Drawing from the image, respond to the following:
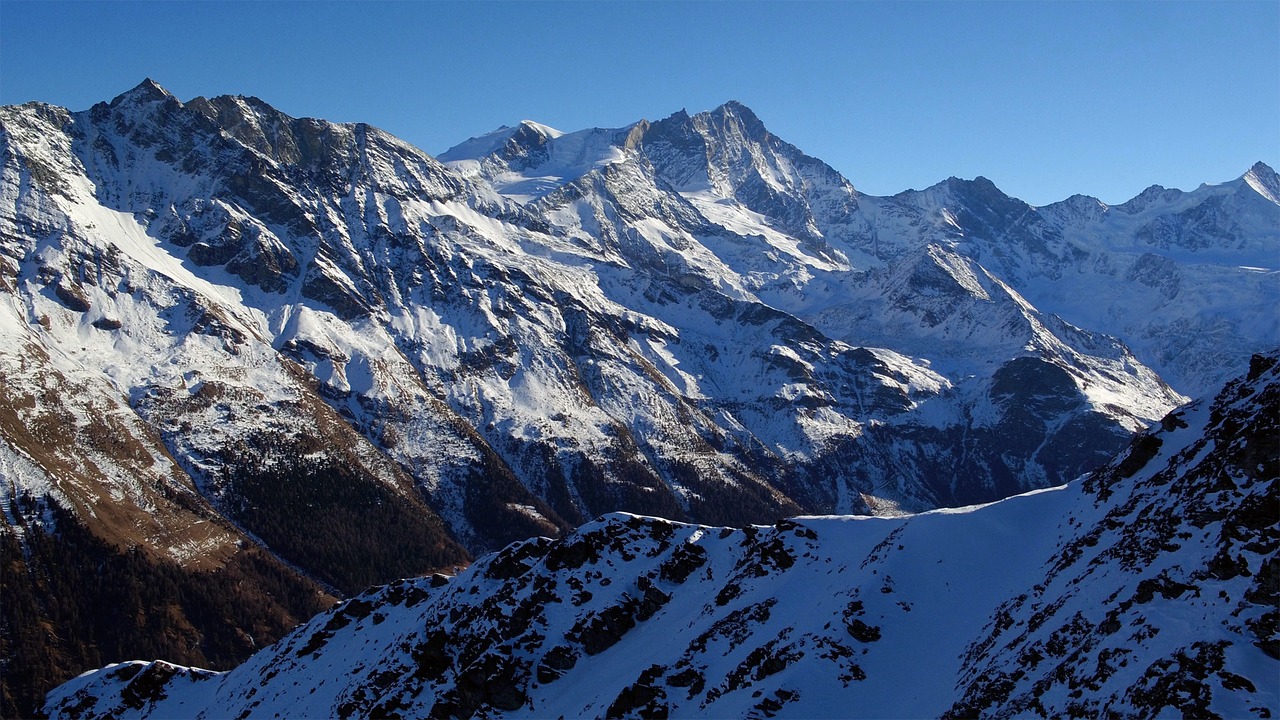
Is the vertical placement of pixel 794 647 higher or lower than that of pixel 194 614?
lower

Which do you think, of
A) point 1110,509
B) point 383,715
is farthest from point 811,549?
point 383,715

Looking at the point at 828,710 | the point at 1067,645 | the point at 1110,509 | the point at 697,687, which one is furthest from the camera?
the point at 697,687

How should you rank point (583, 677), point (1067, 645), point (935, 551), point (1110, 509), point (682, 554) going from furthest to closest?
1. point (682, 554)
2. point (583, 677)
3. point (935, 551)
4. point (1110, 509)
5. point (1067, 645)

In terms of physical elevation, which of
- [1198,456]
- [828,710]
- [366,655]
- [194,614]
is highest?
[194,614]

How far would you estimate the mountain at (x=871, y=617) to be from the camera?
43.4 metres

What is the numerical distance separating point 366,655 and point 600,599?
2947cm

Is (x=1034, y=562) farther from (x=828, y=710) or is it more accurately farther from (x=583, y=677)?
(x=583, y=677)

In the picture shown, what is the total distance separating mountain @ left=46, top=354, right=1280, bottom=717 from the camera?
43.4 meters

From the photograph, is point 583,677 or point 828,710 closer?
point 828,710

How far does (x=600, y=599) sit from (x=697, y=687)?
22.8 m

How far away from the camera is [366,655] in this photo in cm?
9862

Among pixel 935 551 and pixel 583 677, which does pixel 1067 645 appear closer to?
pixel 935 551

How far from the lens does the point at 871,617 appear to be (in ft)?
215

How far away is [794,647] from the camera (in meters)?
65.1
